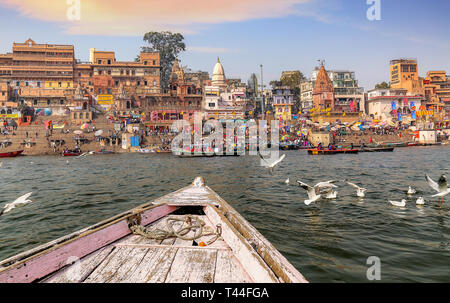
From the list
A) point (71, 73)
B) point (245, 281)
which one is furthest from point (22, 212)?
point (71, 73)

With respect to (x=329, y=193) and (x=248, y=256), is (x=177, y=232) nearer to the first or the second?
(x=248, y=256)

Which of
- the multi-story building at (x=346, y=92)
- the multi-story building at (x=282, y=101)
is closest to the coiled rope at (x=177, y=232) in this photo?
the multi-story building at (x=282, y=101)

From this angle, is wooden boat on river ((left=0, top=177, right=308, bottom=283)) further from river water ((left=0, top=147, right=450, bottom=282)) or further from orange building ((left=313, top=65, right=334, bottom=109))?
orange building ((left=313, top=65, right=334, bottom=109))

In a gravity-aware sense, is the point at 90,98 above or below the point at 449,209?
above

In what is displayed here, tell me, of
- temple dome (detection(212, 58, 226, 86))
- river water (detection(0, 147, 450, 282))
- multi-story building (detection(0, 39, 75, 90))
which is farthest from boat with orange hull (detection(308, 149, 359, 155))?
multi-story building (detection(0, 39, 75, 90))

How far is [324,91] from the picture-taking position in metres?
66.5

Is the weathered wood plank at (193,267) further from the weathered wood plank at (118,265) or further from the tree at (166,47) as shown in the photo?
the tree at (166,47)

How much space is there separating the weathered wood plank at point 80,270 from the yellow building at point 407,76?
3351 inches

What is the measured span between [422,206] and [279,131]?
50.4 metres

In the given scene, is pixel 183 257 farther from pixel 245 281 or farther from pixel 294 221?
pixel 294 221

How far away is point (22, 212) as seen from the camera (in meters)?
10.9

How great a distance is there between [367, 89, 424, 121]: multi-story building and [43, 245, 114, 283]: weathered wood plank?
74.2 meters

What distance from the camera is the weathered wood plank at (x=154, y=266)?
348 cm

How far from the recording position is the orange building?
6650cm
